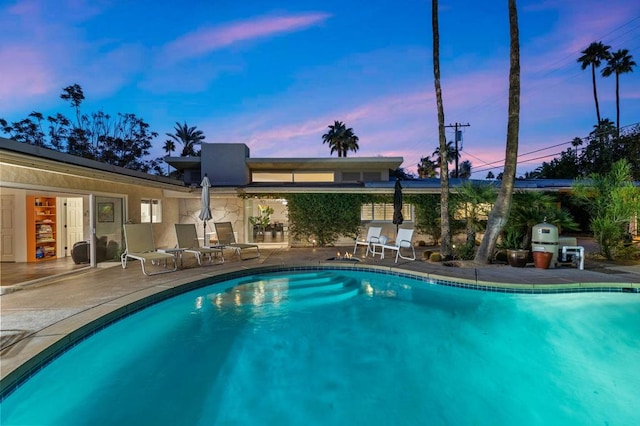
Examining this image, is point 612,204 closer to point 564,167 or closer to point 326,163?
point 326,163

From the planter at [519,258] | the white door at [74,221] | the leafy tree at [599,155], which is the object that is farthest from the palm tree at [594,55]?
the white door at [74,221]

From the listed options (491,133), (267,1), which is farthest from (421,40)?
(491,133)

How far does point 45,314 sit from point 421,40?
1640 cm

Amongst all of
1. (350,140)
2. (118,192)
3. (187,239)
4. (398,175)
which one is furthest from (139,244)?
(350,140)

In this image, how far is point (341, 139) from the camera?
34.2 m

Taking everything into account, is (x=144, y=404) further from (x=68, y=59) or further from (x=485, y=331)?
(x=68, y=59)

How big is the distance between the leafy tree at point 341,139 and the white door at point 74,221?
1030 inches

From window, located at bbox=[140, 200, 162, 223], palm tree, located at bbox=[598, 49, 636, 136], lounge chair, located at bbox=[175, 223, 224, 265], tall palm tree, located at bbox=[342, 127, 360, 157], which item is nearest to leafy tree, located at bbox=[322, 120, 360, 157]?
tall palm tree, located at bbox=[342, 127, 360, 157]

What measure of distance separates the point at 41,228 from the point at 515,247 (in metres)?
15.8

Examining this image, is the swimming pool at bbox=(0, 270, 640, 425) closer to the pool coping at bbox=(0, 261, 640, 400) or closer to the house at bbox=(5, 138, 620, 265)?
the pool coping at bbox=(0, 261, 640, 400)

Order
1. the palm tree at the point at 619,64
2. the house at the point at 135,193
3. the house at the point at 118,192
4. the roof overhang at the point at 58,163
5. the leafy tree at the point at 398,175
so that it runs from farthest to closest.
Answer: the palm tree at the point at 619,64
the leafy tree at the point at 398,175
the house at the point at 135,193
the house at the point at 118,192
the roof overhang at the point at 58,163

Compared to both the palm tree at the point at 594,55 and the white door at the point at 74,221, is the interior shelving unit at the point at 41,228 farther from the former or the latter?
the palm tree at the point at 594,55

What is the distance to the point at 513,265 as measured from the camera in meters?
8.86

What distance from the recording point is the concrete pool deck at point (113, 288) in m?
3.75
